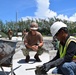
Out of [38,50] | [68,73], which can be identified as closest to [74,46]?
[68,73]

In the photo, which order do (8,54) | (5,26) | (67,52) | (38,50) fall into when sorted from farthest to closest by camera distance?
(5,26)
(38,50)
(8,54)
(67,52)

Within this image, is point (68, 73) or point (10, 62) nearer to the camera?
point (68, 73)

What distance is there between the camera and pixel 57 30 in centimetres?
430

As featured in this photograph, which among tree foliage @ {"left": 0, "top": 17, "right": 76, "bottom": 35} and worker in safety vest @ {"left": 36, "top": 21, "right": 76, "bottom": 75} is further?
tree foliage @ {"left": 0, "top": 17, "right": 76, "bottom": 35}

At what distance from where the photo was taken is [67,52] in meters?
4.20

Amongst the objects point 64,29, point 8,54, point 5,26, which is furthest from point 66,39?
point 5,26

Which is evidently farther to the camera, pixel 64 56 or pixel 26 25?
pixel 26 25

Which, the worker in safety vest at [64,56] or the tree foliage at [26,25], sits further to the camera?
the tree foliage at [26,25]

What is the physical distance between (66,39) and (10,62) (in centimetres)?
252

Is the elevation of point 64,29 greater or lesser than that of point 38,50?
greater

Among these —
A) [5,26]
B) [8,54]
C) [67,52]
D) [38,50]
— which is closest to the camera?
[67,52]

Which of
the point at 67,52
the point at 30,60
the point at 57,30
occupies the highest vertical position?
the point at 57,30

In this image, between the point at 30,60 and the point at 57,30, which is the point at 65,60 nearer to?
the point at 57,30

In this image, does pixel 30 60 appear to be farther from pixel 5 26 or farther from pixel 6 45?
Answer: pixel 5 26
